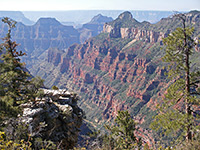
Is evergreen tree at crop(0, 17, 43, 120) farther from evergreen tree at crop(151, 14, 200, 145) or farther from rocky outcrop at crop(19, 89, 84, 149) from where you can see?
evergreen tree at crop(151, 14, 200, 145)

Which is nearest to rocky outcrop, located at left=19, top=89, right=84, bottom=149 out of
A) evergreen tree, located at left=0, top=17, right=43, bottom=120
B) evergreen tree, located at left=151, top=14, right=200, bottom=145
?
evergreen tree, located at left=0, top=17, right=43, bottom=120

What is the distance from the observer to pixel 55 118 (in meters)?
21.1

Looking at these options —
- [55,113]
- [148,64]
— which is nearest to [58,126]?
[55,113]

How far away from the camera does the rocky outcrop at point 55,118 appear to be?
1893 centimetres

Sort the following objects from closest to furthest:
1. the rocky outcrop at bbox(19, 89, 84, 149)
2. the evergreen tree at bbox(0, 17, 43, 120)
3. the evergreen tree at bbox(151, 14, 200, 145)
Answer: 1. the evergreen tree at bbox(151, 14, 200, 145)
2. the rocky outcrop at bbox(19, 89, 84, 149)
3. the evergreen tree at bbox(0, 17, 43, 120)

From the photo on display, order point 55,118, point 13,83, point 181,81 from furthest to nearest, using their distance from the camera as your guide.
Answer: point 13,83 → point 55,118 → point 181,81

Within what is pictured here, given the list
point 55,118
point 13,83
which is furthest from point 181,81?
point 13,83

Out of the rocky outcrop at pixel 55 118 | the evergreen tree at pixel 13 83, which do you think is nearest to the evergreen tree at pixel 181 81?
the rocky outcrop at pixel 55 118

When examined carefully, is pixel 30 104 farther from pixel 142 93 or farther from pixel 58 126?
pixel 142 93

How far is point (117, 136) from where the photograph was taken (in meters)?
26.7

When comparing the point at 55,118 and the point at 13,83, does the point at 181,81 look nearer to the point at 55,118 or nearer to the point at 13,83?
the point at 55,118

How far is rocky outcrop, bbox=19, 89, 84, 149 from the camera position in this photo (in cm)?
1893

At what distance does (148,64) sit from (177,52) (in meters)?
176

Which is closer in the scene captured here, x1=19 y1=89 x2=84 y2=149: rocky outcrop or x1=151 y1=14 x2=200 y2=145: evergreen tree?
x1=151 y1=14 x2=200 y2=145: evergreen tree
